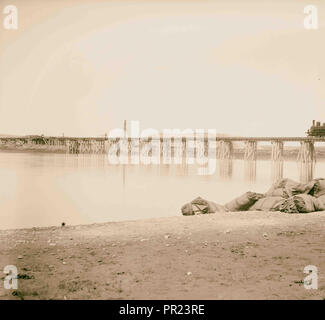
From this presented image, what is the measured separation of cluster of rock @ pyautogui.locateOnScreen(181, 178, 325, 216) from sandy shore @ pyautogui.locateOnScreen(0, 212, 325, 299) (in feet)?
6.51

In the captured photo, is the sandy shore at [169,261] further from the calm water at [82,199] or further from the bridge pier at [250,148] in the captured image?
the bridge pier at [250,148]

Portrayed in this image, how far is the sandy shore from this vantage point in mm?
5480

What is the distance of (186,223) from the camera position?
942cm

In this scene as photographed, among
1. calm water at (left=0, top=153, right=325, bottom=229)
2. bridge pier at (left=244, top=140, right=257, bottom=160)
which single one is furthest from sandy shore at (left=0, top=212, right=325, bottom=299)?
bridge pier at (left=244, top=140, right=257, bottom=160)

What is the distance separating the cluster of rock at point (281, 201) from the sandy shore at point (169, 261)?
78.1 inches

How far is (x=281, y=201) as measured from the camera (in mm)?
11289

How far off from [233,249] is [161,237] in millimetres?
1570

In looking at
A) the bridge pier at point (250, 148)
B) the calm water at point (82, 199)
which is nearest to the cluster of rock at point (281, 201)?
the calm water at point (82, 199)

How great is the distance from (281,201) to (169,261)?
19.6 ft

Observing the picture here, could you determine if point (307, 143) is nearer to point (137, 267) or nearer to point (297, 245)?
point (297, 245)

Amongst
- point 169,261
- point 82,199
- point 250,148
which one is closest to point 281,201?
point 169,261

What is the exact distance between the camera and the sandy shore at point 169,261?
5.48 m

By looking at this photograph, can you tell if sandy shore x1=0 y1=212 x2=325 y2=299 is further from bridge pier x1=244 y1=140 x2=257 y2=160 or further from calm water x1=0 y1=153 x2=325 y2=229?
bridge pier x1=244 y1=140 x2=257 y2=160
